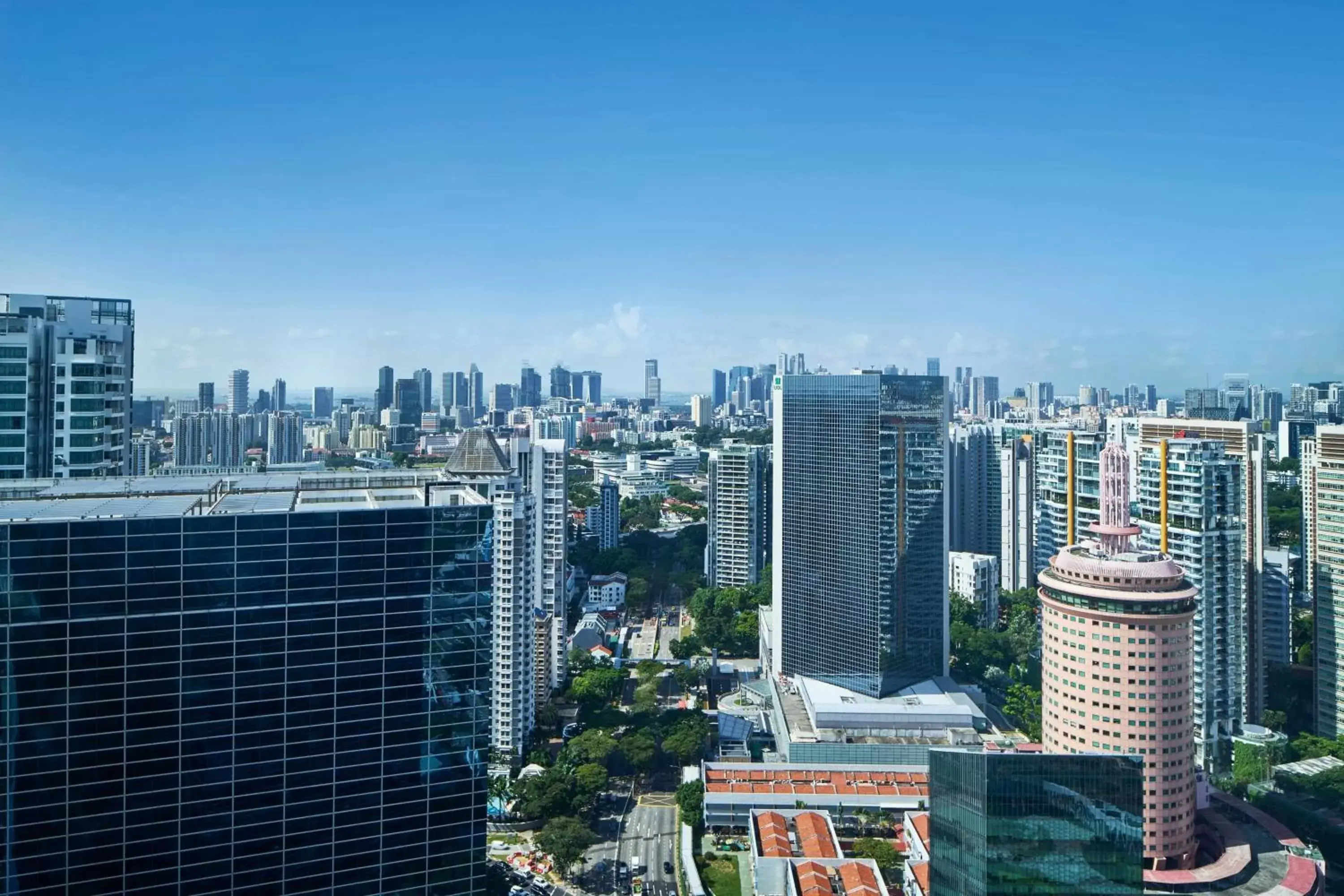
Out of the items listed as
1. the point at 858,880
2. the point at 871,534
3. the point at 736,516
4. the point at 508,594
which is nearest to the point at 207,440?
the point at 736,516

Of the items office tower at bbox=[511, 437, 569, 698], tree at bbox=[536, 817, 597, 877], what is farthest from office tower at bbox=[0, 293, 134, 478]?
tree at bbox=[536, 817, 597, 877]

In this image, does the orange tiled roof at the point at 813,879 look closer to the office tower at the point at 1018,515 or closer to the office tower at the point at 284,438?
the office tower at the point at 1018,515

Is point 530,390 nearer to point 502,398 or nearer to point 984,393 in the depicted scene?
point 502,398

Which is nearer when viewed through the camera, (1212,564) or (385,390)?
(1212,564)

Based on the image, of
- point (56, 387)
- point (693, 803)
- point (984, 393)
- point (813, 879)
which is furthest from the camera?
point (984, 393)

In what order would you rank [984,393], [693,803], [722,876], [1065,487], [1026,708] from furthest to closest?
[984,393] < [1065,487] < [1026,708] < [693,803] < [722,876]

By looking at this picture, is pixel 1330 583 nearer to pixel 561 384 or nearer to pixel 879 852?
pixel 879 852

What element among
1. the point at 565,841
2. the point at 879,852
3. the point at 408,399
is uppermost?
the point at 408,399

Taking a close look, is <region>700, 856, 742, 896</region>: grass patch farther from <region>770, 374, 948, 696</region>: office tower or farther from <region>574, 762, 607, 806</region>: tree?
<region>770, 374, 948, 696</region>: office tower

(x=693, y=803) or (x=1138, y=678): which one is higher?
(x=1138, y=678)
